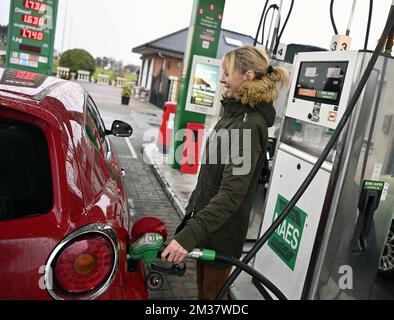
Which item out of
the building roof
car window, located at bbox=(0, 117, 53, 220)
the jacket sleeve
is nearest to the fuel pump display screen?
the jacket sleeve

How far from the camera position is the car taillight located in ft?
4.89

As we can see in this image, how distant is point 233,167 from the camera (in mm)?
1922

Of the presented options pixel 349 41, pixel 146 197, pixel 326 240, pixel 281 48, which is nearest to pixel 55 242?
pixel 326 240

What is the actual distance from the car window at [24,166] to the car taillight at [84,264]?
20 centimetres

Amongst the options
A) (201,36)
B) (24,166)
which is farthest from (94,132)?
(201,36)

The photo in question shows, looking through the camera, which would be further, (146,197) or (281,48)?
(146,197)

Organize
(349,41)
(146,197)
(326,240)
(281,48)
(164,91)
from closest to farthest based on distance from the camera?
(326,240) < (349,41) < (281,48) < (146,197) < (164,91)

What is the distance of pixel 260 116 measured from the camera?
79.8 inches

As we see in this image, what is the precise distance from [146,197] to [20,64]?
412 cm

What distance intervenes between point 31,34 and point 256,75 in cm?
687

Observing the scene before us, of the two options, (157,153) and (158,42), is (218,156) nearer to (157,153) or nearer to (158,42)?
(157,153)

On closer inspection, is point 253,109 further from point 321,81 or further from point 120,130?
point 120,130

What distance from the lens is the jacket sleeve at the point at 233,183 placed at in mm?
1864

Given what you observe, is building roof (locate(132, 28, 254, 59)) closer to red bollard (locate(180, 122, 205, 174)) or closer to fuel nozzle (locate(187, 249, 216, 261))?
red bollard (locate(180, 122, 205, 174))
